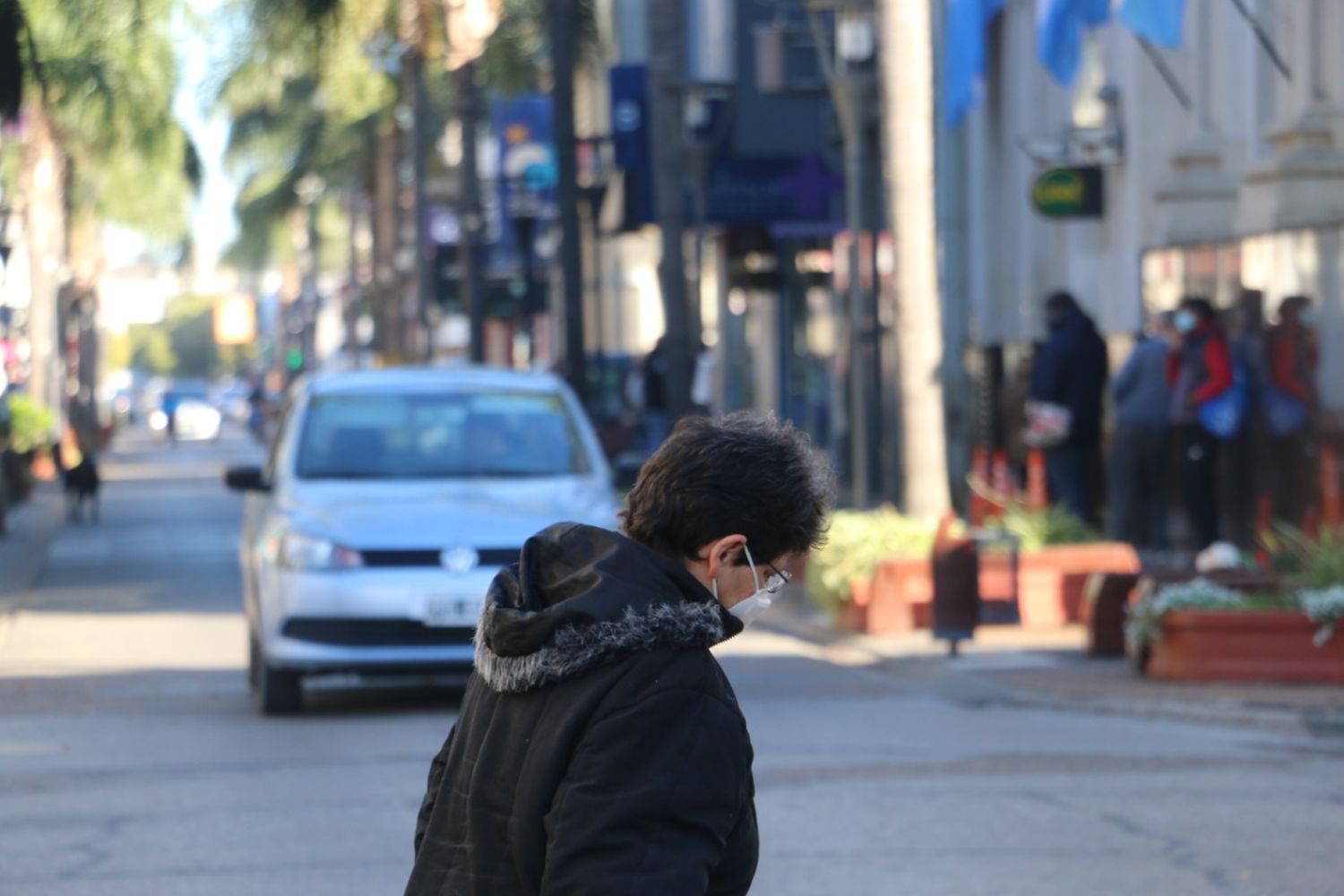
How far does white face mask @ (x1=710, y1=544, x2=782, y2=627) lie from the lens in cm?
319

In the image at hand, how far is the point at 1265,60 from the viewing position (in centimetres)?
1922

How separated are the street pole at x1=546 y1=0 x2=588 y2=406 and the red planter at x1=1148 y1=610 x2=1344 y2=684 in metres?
14.4

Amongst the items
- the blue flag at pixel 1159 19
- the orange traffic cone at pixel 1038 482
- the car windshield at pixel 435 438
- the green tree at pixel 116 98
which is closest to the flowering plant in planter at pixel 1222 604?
the car windshield at pixel 435 438

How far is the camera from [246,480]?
1246 centimetres

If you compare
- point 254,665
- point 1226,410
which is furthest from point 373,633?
point 1226,410

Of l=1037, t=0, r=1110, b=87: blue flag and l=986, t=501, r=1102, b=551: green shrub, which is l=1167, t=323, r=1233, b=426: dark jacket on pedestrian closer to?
l=986, t=501, r=1102, b=551: green shrub

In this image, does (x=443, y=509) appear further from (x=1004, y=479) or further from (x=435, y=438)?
(x=1004, y=479)

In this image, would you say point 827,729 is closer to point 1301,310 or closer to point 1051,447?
point 1301,310

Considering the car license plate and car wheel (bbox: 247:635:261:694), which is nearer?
the car license plate

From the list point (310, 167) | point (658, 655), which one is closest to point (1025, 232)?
point (658, 655)

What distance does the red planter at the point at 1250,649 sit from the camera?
39.3 ft

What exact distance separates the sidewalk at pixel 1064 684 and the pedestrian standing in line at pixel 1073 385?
312cm

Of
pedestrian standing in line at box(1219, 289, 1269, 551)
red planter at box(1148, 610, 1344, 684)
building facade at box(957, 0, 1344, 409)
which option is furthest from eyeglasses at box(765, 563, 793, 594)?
pedestrian standing in line at box(1219, 289, 1269, 551)

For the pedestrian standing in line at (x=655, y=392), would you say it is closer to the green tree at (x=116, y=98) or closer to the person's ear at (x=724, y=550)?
the green tree at (x=116, y=98)
